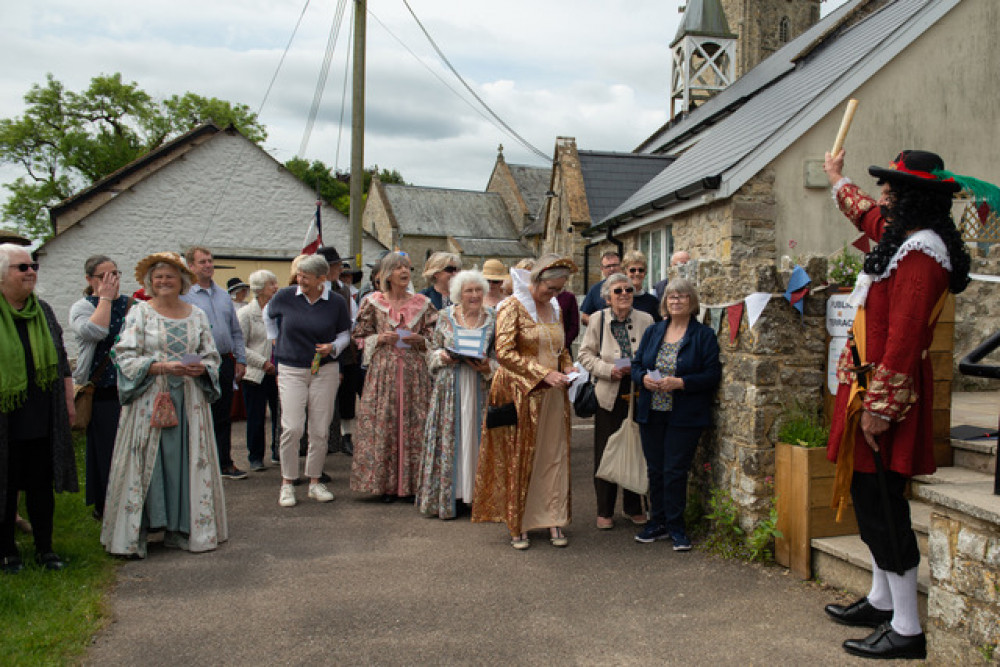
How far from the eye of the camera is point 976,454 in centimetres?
472

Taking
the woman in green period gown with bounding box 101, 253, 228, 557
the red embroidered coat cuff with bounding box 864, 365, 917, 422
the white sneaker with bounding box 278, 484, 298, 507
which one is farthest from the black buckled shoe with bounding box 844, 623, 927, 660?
the white sneaker with bounding box 278, 484, 298, 507

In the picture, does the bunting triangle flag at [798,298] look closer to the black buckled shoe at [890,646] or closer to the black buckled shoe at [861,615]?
the black buckled shoe at [861,615]

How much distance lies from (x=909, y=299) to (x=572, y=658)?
2.29 meters

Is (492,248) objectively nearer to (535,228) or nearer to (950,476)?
(535,228)

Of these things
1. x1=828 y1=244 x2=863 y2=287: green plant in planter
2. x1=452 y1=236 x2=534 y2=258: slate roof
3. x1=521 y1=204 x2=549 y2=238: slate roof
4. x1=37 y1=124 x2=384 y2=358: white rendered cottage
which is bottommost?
x1=828 y1=244 x2=863 y2=287: green plant in planter

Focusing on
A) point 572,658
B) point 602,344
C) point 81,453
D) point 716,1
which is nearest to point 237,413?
point 81,453

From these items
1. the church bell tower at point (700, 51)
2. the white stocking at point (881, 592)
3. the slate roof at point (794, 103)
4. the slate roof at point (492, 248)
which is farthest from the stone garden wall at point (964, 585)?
the slate roof at point (492, 248)

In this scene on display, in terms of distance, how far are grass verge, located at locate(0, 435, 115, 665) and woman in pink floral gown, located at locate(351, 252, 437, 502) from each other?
7.07 ft

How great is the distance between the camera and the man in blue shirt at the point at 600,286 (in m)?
7.39

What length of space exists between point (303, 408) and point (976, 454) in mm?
5102

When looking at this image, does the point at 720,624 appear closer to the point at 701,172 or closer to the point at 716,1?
the point at 701,172

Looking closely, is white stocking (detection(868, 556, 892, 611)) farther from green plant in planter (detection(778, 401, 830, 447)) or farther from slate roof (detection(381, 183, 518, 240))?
slate roof (detection(381, 183, 518, 240))

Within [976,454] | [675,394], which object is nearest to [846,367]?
[675,394]

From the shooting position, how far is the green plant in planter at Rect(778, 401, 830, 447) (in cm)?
462
